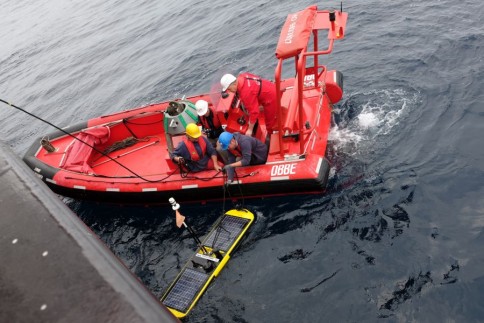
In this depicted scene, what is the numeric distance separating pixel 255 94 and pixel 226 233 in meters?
2.59

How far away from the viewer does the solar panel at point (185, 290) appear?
582cm

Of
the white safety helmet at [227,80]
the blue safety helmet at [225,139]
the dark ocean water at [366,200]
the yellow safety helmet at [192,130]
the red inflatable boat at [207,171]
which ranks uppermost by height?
the white safety helmet at [227,80]

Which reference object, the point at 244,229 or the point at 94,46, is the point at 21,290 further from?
the point at 94,46

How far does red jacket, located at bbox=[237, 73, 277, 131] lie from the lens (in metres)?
6.93

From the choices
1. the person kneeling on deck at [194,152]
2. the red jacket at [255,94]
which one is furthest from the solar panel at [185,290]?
the red jacket at [255,94]

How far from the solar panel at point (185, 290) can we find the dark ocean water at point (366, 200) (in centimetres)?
20

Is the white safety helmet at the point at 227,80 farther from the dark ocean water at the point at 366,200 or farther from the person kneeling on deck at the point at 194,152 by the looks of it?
the person kneeling on deck at the point at 194,152

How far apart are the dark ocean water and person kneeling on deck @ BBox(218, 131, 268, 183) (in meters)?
0.86

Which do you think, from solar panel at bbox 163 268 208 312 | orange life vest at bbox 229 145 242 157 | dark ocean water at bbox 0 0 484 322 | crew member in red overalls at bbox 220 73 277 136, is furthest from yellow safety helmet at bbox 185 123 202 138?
solar panel at bbox 163 268 208 312

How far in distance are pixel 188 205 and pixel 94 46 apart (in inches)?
593

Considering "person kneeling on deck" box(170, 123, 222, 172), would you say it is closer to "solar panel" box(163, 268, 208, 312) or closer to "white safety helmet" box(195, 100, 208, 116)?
"white safety helmet" box(195, 100, 208, 116)

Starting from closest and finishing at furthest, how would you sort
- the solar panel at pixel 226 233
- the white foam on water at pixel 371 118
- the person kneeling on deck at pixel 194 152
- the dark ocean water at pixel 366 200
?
the dark ocean water at pixel 366 200
the solar panel at pixel 226 233
the person kneeling on deck at pixel 194 152
the white foam on water at pixel 371 118

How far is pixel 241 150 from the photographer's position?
704cm

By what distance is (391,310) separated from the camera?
508 cm
